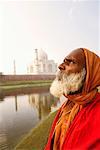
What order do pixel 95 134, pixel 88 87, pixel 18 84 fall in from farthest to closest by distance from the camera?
pixel 18 84
pixel 88 87
pixel 95 134

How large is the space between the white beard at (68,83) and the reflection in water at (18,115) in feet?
25.1

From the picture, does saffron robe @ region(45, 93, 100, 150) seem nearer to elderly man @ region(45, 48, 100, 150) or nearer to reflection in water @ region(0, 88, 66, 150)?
elderly man @ region(45, 48, 100, 150)

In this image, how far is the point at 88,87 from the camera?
1.87 meters

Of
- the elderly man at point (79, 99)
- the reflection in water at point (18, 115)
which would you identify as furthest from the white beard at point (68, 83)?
the reflection in water at point (18, 115)

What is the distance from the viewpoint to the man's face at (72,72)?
6.29ft

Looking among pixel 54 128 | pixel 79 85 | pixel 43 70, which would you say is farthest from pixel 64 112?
pixel 43 70

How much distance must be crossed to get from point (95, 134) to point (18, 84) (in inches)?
1059

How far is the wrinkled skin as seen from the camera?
6.27 ft

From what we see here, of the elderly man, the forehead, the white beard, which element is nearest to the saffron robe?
the elderly man

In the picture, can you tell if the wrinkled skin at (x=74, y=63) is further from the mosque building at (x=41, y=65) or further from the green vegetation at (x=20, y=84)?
the mosque building at (x=41, y=65)

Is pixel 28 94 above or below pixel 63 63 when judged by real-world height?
below

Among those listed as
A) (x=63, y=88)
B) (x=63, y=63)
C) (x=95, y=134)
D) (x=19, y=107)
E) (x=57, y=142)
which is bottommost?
(x=19, y=107)

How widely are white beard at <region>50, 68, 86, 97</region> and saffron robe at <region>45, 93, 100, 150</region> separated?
0.48 feet

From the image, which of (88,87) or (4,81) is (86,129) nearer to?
(88,87)
